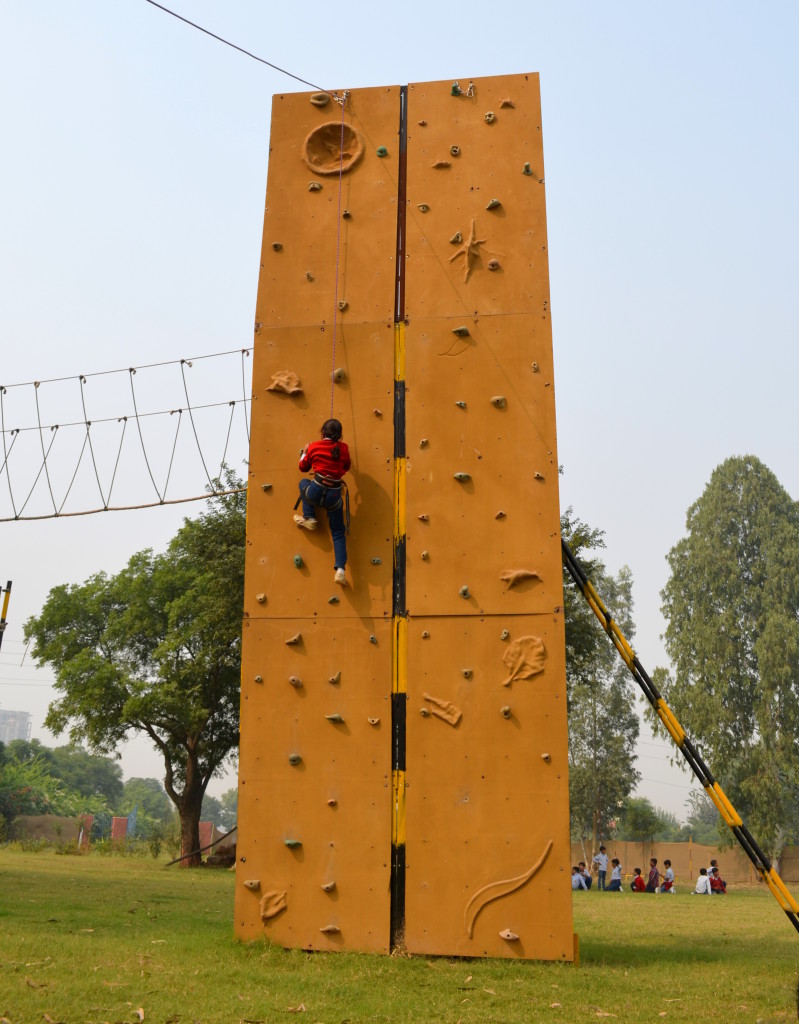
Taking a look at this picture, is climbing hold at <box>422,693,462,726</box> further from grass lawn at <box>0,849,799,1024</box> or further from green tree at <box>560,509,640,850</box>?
green tree at <box>560,509,640,850</box>

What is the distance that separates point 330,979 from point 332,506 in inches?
143

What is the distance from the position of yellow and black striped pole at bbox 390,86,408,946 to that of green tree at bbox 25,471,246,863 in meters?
15.4

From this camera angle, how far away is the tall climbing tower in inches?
303

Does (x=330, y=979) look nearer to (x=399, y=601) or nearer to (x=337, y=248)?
(x=399, y=601)

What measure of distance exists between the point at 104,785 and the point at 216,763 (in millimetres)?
72718

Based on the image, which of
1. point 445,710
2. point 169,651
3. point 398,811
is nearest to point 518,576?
point 445,710

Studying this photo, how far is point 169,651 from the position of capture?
26.2 m

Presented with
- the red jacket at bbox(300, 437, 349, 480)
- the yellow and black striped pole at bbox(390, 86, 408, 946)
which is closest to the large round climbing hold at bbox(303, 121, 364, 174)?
the yellow and black striped pole at bbox(390, 86, 408, 946)

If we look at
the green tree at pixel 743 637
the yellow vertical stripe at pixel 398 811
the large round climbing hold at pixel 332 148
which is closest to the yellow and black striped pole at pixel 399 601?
the yellow vertical stripe at pixel 398 811

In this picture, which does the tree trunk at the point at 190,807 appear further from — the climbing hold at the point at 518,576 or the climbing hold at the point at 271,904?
the climbing hold at the point at 518,576

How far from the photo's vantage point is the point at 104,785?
9362cm

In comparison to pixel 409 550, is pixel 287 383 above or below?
above

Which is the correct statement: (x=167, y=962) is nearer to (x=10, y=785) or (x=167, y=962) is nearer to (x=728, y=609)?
(x=728, y=609)

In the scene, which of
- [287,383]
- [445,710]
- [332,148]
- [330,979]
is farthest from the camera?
[332,148]
